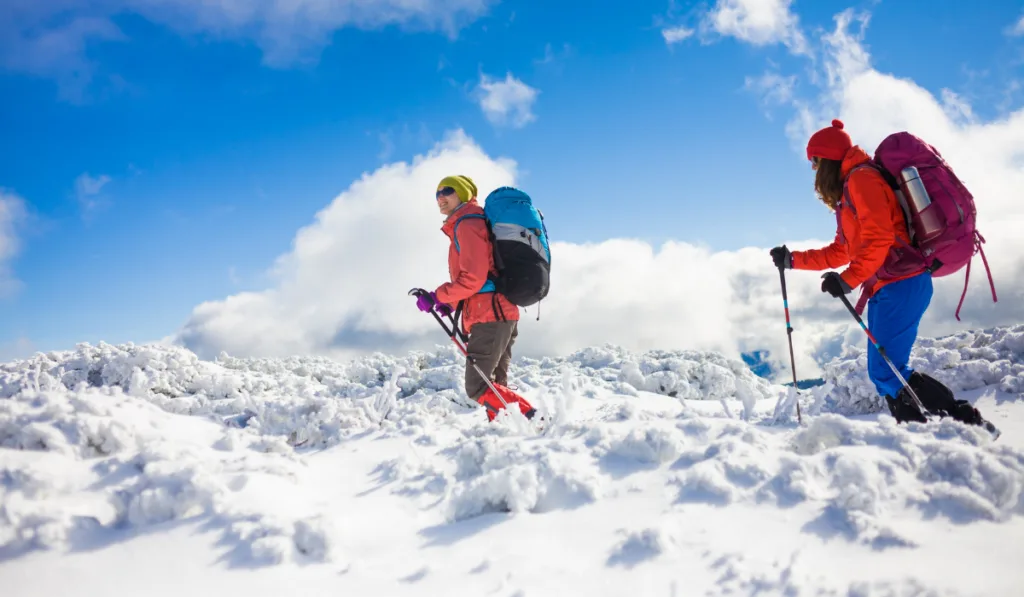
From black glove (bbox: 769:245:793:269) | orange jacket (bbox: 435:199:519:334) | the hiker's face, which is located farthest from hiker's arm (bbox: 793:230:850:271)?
the hiker's face

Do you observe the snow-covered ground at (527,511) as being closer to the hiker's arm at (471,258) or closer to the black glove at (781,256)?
the hiker's arm at (471,258)

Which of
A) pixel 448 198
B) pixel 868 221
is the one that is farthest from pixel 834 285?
pixel 448 198

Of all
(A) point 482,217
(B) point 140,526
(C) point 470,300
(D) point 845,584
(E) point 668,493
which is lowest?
(D) point 845,584

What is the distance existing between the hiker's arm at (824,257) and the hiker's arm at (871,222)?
2.20 ft

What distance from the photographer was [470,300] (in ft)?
15.5

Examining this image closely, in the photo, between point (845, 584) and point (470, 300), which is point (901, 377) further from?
point (470, 300)

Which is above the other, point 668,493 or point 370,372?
point 370,372

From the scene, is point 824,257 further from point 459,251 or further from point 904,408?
point 459,251

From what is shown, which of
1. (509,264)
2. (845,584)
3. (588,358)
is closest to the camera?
(845,584)

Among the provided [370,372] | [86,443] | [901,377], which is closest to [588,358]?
[370,372]

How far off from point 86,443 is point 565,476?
2.57 metres

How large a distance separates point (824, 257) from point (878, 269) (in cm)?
63

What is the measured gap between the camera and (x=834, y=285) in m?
3.74

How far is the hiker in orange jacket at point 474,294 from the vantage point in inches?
172
